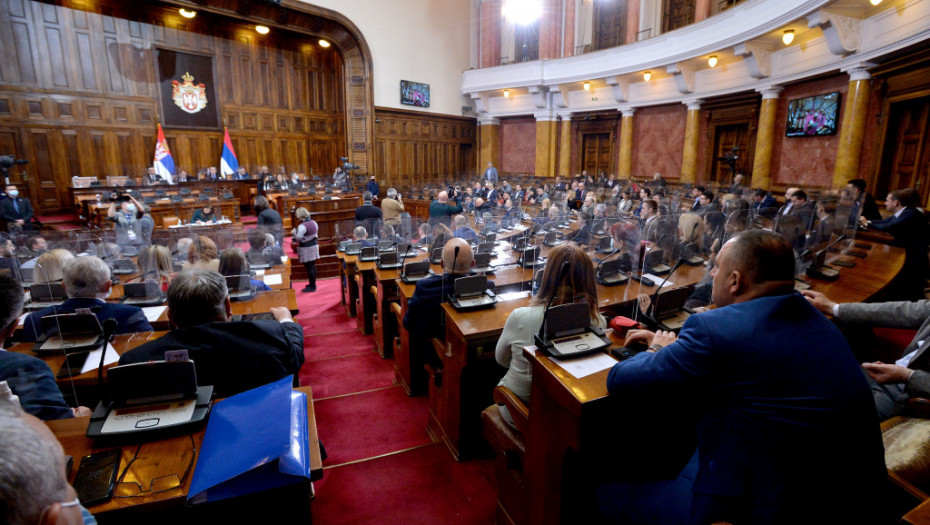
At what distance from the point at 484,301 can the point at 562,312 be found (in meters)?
1.16

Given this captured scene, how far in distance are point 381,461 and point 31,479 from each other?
7.49 feet

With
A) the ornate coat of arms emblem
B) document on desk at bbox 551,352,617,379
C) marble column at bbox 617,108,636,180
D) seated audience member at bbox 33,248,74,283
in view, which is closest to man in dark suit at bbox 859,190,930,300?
document on desk at bbox 551,352,617,379

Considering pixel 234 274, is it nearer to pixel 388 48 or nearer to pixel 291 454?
pixel 291 454

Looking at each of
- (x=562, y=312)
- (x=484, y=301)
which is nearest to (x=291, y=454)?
(x=562, y=312)

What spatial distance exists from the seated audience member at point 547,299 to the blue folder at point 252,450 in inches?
40.7

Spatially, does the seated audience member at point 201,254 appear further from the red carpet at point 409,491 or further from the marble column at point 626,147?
the marble column at point 626,147

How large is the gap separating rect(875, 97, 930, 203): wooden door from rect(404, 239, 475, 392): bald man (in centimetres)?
758

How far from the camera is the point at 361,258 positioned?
16.4 ft

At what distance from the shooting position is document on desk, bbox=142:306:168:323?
2928 mm

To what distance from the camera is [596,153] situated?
15617mm

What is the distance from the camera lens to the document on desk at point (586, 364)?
5.39 ft

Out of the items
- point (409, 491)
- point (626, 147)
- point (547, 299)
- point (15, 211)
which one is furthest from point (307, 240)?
point (626, 147)

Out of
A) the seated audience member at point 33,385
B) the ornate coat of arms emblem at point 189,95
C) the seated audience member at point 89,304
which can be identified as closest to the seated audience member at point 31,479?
the seated audience member at point 33,385

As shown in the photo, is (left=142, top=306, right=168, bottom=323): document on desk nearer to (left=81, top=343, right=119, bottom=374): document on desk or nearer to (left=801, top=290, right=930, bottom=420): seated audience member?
(left=81, top=343, right=119, bottom=374): document on desk
